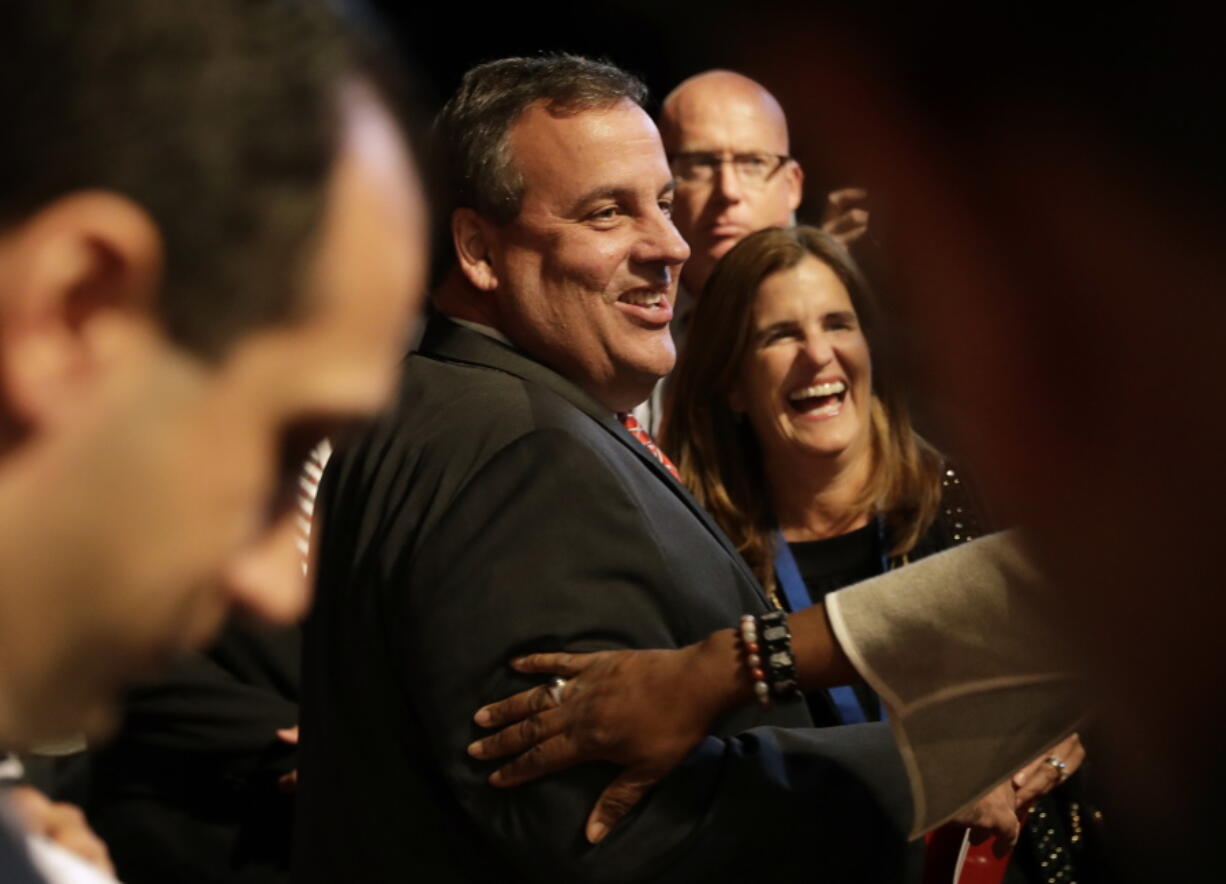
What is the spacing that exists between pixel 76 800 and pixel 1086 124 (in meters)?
2.88

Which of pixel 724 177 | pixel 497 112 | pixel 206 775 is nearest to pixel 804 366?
pixel 724 177

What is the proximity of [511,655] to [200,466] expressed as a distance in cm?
113

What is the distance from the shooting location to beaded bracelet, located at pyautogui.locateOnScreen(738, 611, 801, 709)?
1.59m

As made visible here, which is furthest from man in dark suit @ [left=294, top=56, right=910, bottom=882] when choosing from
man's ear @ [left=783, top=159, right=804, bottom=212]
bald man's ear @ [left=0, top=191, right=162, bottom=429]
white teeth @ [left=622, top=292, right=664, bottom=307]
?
man's ear @ [left=783, top=159, right=804, bottom=212]

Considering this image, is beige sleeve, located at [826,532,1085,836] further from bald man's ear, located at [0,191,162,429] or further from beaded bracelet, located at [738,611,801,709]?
bald man's ear, located at [0,191,162,429]

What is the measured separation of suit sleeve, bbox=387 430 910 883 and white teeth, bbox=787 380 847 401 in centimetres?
116

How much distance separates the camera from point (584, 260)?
7.32ft

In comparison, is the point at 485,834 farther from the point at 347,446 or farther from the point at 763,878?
the point at 347,446

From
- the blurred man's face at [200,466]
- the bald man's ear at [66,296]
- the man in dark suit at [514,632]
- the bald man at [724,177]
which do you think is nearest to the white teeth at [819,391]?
the bald man at [724,177]

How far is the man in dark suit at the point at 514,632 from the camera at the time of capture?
1695mm

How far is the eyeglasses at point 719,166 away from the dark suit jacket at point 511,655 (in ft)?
5.28

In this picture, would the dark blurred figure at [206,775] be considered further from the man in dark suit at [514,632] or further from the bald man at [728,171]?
the bald man at [728,171]

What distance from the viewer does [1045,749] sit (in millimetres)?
1611

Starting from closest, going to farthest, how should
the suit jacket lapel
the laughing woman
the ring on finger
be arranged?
the suit jacket lapel < the ring on finger < the laughing woman
